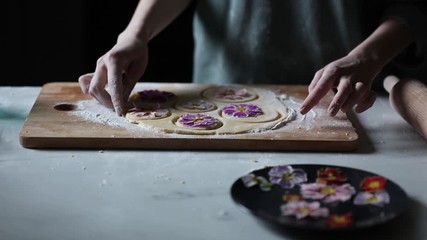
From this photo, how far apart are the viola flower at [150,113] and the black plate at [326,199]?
0.98 feet

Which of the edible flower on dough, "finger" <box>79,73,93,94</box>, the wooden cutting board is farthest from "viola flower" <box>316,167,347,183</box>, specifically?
"finger" <box>79,73,93,94</box>

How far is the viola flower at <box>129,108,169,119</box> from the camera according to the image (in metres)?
1.08

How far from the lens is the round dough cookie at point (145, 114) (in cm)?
107

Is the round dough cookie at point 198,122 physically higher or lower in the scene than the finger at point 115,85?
lower

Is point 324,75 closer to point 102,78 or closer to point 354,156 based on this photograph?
point 354,156

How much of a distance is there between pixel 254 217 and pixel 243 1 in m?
0.74

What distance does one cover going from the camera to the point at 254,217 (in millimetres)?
763

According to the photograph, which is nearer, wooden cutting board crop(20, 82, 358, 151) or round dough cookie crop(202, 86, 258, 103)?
wooden cutting board crop(20, 82, 358, 151)

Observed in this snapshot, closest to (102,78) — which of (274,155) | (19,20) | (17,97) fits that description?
(17,97)

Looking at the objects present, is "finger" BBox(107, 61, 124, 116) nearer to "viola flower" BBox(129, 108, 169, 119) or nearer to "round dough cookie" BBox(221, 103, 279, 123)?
"viola flower" BBox(129, 108, 169, 119)

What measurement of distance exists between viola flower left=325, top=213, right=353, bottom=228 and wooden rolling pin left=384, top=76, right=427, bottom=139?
0.35m

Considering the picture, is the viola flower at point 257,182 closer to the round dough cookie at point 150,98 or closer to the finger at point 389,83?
the round dough cookie at point 150,98

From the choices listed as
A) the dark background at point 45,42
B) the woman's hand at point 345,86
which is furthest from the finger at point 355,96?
the dark background at point 45,42

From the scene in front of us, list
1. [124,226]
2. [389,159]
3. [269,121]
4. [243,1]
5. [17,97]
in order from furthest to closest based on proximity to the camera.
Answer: [243,1] < [17,97] < [269,121] < [389,159] < [124,226]
